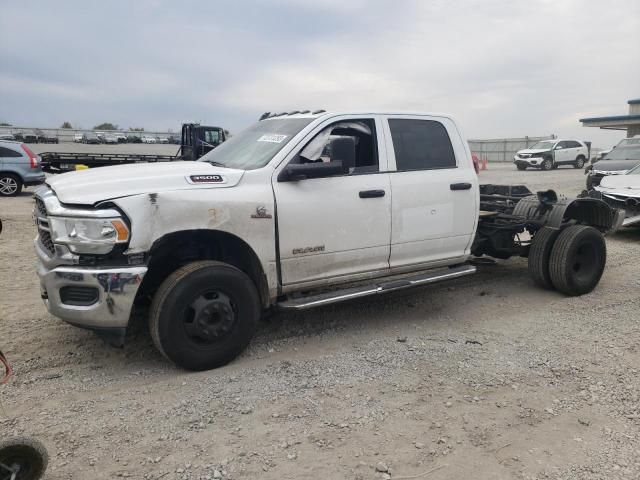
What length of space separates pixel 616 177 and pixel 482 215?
5399 millimetres

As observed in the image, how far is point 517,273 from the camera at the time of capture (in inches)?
279

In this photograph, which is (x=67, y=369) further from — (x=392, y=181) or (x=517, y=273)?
(x=517, y=273)

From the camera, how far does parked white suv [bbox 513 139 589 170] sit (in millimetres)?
28203

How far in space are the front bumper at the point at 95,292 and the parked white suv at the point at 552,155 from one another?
28027 mm

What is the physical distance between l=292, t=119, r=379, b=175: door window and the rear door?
17cm

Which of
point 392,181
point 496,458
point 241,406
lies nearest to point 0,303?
point 241,406

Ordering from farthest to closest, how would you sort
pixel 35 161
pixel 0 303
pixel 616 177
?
1. pixel 35 161
2. pixel 616 177
3. pixel 0 303

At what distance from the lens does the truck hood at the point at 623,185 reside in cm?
909

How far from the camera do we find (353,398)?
11.9 ft

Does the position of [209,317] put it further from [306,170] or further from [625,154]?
[625,154]

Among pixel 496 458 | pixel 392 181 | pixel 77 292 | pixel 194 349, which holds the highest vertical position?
pixel 392 181

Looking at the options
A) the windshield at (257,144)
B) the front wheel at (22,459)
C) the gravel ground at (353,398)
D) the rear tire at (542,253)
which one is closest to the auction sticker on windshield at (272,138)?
the windshield at (257,144)

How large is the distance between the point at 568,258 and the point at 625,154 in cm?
1173

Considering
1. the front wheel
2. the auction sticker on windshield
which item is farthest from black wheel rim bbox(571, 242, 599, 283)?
the front wheel
